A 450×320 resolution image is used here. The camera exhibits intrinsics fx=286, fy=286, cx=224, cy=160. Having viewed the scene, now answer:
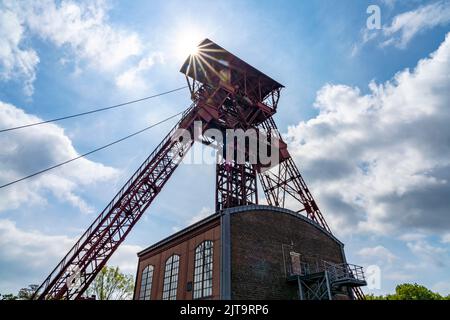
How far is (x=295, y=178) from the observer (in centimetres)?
2342

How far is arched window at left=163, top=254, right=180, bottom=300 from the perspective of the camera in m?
14.8

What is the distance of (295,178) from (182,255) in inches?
480

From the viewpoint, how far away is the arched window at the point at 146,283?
1698 centimetres

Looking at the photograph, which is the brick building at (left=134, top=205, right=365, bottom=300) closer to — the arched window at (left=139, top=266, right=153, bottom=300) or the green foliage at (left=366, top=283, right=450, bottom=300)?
the arched window at (left=139, top=266, right=153, bottom=300)

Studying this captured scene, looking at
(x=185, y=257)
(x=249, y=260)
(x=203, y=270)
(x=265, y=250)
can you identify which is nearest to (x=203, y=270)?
(x=203, y=270)

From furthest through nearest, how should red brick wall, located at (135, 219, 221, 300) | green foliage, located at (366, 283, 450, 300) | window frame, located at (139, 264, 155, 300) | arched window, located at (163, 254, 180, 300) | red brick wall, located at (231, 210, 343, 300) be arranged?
green foliage, located at (366, 283, 450, 300) → window frame, located at (139, 264, 155, 300) → arched window, located at (163, 254, 180, 300) → red brick wall, located at (135, 219, 221, 300) → red brick wall, located at (231, 210, 343, 300)

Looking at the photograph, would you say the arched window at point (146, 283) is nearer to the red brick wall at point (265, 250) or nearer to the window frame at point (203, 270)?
the window frame at point (203, 270)

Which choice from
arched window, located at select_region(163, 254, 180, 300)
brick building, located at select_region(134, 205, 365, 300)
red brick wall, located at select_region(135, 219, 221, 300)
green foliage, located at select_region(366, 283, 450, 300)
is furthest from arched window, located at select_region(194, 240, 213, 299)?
green foliage, located at select_region(366, 283, 450, 300)

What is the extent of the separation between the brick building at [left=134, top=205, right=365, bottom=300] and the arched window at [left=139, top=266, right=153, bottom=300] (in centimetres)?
12

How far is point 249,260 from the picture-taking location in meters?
12.8
